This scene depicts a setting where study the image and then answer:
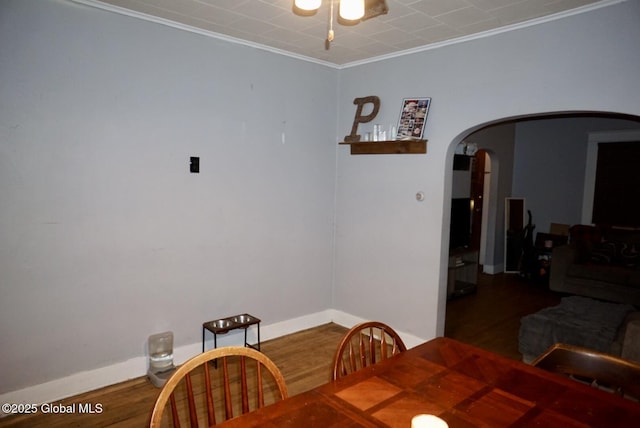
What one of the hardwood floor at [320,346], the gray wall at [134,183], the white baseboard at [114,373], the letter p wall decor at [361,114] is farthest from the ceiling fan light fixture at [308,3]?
the white baseboard at [114,373]

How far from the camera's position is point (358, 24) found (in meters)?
2.84

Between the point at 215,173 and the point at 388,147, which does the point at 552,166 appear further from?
the point at 215,173

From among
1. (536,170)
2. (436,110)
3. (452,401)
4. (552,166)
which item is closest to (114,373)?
(452,401)

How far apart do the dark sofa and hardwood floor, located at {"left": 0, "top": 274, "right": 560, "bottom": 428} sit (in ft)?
1.02

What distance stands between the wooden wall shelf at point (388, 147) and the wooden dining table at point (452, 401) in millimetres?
2123

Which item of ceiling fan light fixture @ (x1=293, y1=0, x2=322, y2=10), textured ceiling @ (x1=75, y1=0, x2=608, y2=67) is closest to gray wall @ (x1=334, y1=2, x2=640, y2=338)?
textured ceiling @ (x1=75, y1=0, x2=608, y2=67)

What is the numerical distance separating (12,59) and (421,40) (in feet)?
9.02

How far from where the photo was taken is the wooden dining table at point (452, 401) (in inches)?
49.4

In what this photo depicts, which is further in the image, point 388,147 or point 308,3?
point 388,147

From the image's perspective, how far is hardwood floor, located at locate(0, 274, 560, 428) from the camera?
8.19ft

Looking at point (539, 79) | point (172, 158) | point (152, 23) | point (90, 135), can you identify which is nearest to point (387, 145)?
point (539, 79)

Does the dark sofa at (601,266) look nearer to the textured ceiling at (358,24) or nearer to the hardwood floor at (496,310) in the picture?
the hardwood floor at (496,310)

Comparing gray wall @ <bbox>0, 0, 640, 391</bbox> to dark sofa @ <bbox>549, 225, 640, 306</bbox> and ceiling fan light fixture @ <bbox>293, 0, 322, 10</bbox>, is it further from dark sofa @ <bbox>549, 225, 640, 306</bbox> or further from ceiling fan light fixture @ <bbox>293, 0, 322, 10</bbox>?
dark sofa @ <bbox>549, 225, 640, 306</bbox>

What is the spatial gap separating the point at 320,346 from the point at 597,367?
2377mm
